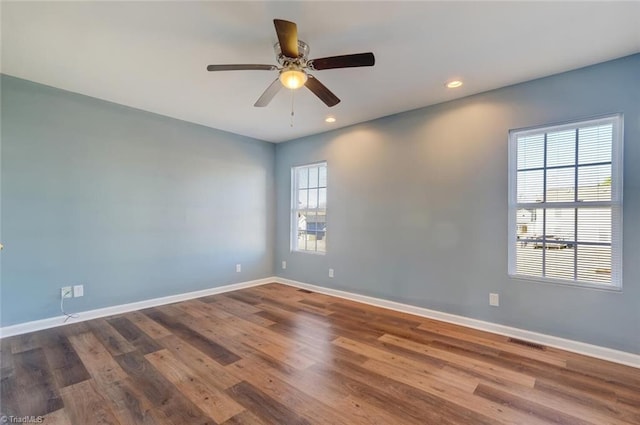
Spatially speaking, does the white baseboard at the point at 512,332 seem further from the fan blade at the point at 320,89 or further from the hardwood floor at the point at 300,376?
the fan blade at the point at 320,89

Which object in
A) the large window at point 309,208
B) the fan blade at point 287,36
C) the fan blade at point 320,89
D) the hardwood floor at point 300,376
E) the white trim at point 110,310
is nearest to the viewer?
the fan blade at point 287,36

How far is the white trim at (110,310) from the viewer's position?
2.89 metres

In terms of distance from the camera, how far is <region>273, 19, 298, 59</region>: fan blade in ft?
5.33

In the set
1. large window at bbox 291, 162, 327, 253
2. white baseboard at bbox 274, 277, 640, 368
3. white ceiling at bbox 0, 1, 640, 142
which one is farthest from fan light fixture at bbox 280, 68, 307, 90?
white baseboard at bbox 274, 277, 640, 368

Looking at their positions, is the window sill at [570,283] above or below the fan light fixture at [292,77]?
below

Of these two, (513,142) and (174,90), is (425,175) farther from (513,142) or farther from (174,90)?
(174,90)

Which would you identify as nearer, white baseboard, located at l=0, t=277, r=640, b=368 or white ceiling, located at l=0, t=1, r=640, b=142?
white ceiling, located at l=0, t=1, r=640, b=142

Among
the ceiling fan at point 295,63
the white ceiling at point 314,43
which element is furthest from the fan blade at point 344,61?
the white ceiling at point 314,43

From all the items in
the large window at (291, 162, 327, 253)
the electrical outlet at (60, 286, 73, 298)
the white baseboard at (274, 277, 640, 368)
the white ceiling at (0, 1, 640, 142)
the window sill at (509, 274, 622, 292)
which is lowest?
the white baseboard at (274, 277, 640, 368)

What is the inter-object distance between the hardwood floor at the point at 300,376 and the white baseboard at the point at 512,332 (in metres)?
0.10

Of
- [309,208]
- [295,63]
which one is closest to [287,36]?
[295,63]

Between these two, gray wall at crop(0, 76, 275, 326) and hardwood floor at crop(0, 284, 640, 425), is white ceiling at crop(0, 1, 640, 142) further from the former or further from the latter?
hardwood floor at crop(0, 284, 640, 425)

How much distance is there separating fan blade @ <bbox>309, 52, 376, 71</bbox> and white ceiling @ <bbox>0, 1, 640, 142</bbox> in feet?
1.01

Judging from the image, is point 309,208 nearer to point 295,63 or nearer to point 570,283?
point 295,63
